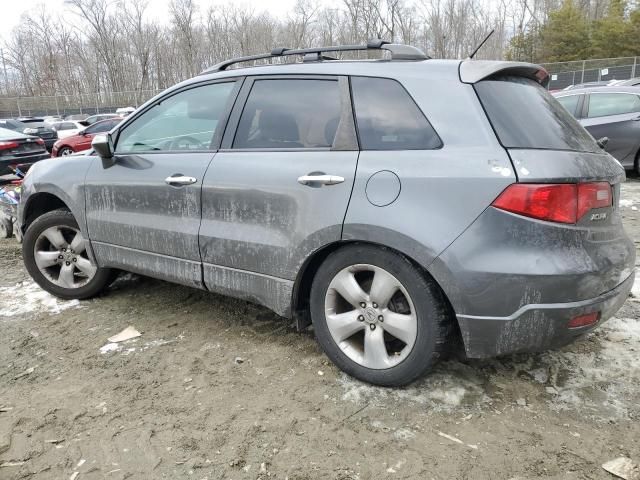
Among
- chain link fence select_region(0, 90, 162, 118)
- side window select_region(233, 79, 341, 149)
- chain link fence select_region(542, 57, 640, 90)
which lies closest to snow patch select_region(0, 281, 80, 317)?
side window select_region(233, 79, 341, 149)

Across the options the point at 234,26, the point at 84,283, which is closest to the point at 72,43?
the point at 234,26

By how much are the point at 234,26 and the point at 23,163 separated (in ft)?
181

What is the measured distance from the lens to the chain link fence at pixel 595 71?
105 ft

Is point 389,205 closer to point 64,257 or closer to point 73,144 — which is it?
point 64,257

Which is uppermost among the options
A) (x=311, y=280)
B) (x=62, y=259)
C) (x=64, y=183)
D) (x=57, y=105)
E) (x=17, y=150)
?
(x=57, y=105)

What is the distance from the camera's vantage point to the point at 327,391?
281 cm

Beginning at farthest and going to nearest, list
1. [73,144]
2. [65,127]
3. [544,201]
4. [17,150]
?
[65,127], [73,144], [17,150], [544,201]

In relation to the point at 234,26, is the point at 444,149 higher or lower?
lower

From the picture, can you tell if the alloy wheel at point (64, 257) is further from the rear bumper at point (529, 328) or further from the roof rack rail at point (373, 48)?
the rear bumper at point (529, 328)

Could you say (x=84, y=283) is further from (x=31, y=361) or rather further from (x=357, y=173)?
(x=357, y=173)

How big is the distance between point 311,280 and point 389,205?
0.73 metres

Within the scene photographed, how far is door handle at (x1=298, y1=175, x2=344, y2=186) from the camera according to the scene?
270 cm

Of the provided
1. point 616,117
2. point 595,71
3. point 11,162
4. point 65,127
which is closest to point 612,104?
point 616,117

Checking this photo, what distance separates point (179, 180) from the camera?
331 centimetres
